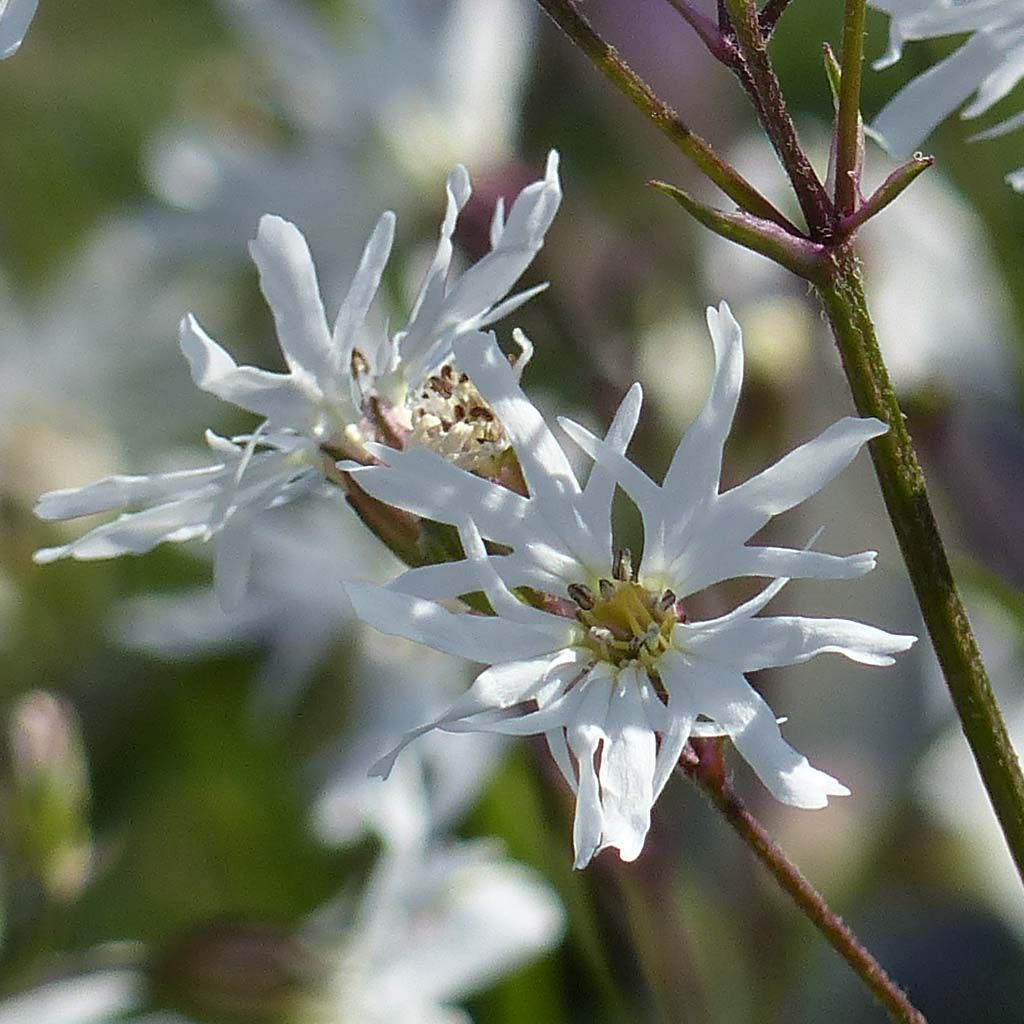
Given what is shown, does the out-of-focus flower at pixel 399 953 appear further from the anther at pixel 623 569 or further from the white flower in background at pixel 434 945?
the anther at pixel 623 569

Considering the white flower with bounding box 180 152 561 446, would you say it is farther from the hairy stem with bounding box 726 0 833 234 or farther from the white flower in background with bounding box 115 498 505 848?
the white flower in background with bounding box 115 498 505 848

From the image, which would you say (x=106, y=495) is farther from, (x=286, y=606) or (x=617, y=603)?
(x=286, y=606)

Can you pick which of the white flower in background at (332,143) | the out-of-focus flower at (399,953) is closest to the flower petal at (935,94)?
the out-of-focus flower at (399,953)

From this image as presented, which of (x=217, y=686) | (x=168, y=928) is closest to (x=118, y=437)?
(x=217, y=686)

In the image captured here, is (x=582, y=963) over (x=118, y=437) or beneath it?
beneath

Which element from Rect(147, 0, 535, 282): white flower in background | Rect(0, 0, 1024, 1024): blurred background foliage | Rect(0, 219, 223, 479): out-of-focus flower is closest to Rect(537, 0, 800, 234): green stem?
Rect(0, 0, 1024, 1024): blurred background foliage

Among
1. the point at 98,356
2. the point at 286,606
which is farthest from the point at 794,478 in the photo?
the point at 98,356

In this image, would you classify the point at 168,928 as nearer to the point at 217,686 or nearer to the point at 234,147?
the point at 217,686
